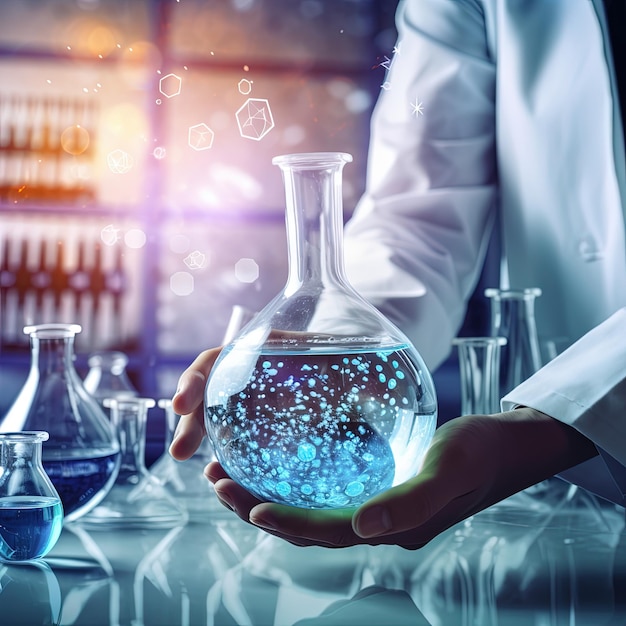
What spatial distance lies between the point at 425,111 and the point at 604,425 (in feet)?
2.58

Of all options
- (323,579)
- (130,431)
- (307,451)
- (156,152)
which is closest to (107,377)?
(130,431)

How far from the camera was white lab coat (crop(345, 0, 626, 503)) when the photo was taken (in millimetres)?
1237

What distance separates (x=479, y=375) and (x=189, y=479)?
1.30 ft

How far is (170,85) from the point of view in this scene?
334 cm

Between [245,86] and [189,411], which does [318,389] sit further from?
[245,86]

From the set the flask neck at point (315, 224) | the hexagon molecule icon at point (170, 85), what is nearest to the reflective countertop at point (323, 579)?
the flask neck at point (315, 224)

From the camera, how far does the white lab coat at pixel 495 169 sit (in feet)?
4.06

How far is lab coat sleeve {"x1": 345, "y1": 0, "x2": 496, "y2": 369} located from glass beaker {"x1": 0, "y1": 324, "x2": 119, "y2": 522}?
48 cm

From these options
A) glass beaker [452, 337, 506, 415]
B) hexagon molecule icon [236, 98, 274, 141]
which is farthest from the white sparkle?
hexagon molecule icon [236, 98, 274, 141]

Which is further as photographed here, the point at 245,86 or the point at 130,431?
the point at 245,86

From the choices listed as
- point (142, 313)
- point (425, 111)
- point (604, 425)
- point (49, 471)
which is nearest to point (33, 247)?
point (142, 313)

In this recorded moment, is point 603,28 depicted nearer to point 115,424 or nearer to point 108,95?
point 115,424

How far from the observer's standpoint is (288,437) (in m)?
0.62

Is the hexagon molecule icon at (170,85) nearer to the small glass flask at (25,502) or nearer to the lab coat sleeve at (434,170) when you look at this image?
the lab coat sleeve at (434,170)
